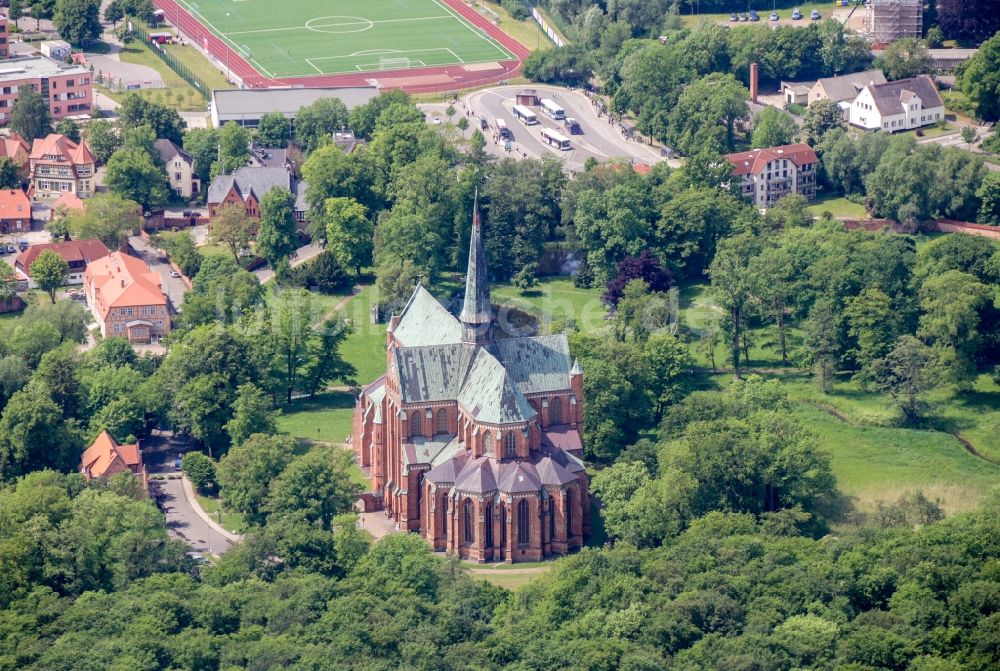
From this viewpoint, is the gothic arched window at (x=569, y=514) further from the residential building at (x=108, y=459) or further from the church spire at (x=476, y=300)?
the residential building at (x=108, y=459)

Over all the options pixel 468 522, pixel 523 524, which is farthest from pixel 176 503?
pixel 523 524

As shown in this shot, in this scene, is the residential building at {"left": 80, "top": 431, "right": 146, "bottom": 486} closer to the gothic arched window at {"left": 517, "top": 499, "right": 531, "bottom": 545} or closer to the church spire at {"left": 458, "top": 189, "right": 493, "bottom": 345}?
the church spire at {"left": 458, "top": 189, "right": 493, "bottom": 345}

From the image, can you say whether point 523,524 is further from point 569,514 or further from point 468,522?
point 468,522

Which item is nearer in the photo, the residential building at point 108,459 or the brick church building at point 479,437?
the brick church building at point 479,437

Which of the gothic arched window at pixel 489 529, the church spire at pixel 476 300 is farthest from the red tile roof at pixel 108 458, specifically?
the gothic arched window at pixel 489 529

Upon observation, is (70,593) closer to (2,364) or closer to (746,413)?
(2,364)

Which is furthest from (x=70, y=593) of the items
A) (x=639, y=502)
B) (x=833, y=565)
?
(x=833, y=565)
